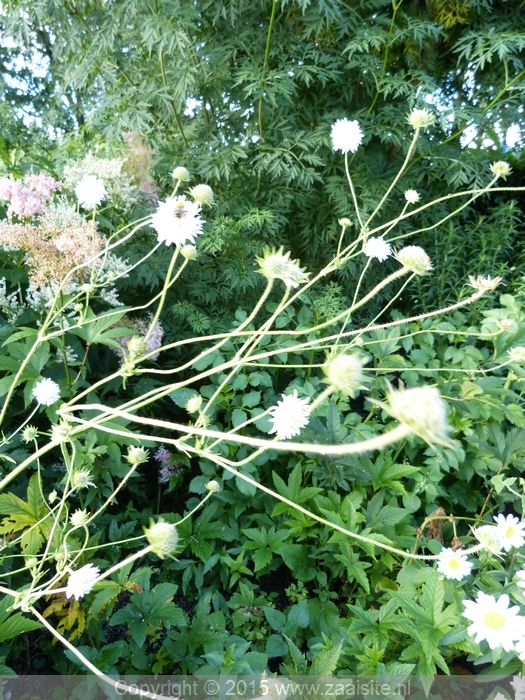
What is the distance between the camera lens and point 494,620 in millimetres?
1025

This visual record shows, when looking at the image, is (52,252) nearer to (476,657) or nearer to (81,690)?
(81,690)

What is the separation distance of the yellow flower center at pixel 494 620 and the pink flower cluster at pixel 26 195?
1450 millimetres

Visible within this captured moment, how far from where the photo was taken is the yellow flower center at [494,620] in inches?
40.0

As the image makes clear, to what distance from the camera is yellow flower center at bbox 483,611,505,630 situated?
1017 millimetres

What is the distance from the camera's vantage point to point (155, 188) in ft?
6.29

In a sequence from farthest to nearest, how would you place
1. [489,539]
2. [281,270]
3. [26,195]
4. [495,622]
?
[26,195], [495,622], [489,539], [281,270]

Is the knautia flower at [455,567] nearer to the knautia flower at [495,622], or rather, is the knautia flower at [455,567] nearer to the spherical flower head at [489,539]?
the knautia flower at [495,622]

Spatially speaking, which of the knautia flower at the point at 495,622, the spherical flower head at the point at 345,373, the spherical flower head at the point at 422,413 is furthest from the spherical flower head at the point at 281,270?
the knautia flower at the point at 495,622

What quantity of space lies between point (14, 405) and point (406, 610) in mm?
1170

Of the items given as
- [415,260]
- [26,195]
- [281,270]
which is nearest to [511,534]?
[415,260]

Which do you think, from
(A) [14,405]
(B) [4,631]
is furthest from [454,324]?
(B) [4,631]

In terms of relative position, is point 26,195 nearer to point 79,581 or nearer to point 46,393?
point 46,393

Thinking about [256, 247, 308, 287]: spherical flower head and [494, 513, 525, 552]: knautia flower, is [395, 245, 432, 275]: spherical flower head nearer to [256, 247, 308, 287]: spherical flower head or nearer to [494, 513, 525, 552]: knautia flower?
[256, 247, 308, 287]: spherical flower head

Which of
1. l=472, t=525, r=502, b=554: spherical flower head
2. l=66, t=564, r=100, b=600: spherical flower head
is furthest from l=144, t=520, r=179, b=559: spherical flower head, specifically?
l=472, t=525, r=502, b=554: spherical flower head
